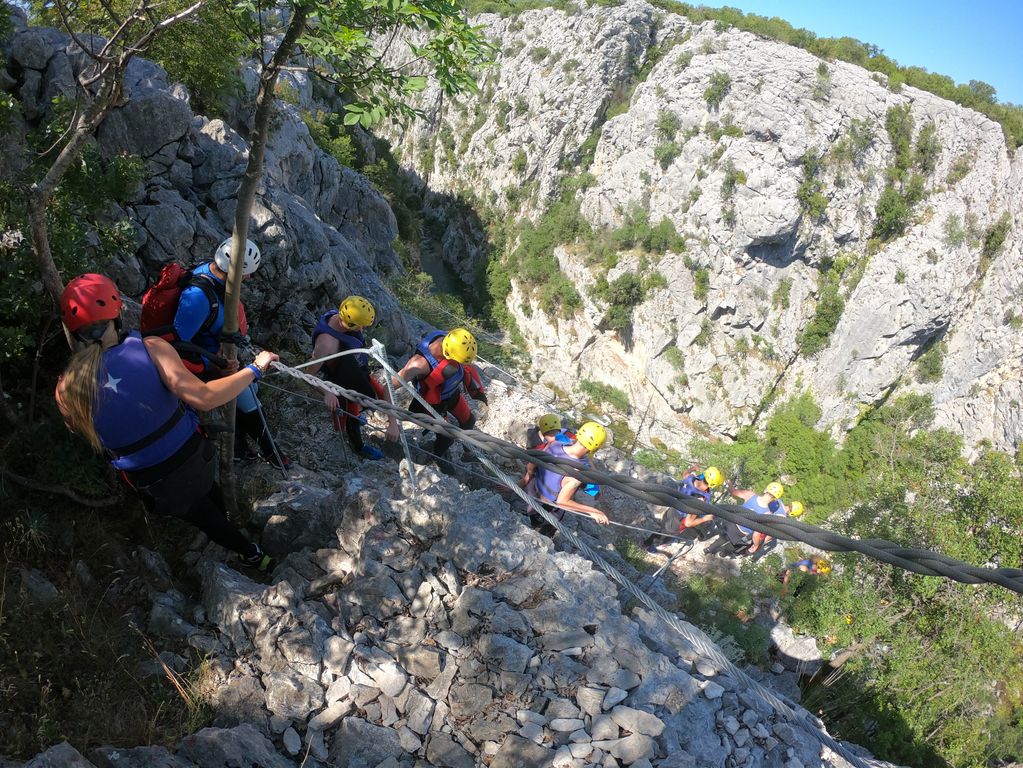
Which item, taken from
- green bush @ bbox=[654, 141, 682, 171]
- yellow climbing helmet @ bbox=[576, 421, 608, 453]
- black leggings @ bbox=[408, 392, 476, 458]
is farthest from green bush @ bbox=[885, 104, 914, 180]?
black leggings @ bbox=[408, 392, 476, 458]

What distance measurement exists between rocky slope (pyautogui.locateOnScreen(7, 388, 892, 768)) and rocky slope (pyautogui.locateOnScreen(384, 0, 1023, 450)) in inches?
1338

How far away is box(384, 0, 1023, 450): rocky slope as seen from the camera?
34.2m

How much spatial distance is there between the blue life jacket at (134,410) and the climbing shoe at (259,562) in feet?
4.54

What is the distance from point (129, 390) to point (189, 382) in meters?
0.39

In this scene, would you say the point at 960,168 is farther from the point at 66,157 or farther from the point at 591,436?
the point at 66,157

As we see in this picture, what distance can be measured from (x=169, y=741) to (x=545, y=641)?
7.28 ft

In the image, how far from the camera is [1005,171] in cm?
3388

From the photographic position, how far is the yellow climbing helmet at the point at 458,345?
5.64m

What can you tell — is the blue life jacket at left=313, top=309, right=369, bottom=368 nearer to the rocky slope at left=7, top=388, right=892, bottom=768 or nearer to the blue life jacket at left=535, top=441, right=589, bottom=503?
the rocky slope at left=7, top=388, right=892, bottom=768

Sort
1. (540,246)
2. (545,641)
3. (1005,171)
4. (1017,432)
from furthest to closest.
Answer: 1. (540,246)
2. (1005,171)
3. (1017,432)
4. (545,641)

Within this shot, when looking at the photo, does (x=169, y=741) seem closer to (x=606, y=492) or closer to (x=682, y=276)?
(x=606, y=492)

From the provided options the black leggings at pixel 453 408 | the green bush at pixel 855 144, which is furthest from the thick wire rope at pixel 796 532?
the green bush at pixel 855 144

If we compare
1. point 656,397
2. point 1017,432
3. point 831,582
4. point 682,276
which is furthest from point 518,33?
point 831,582

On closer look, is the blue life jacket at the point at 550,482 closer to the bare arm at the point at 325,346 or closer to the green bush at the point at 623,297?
the bare arm at the point at 325,346
